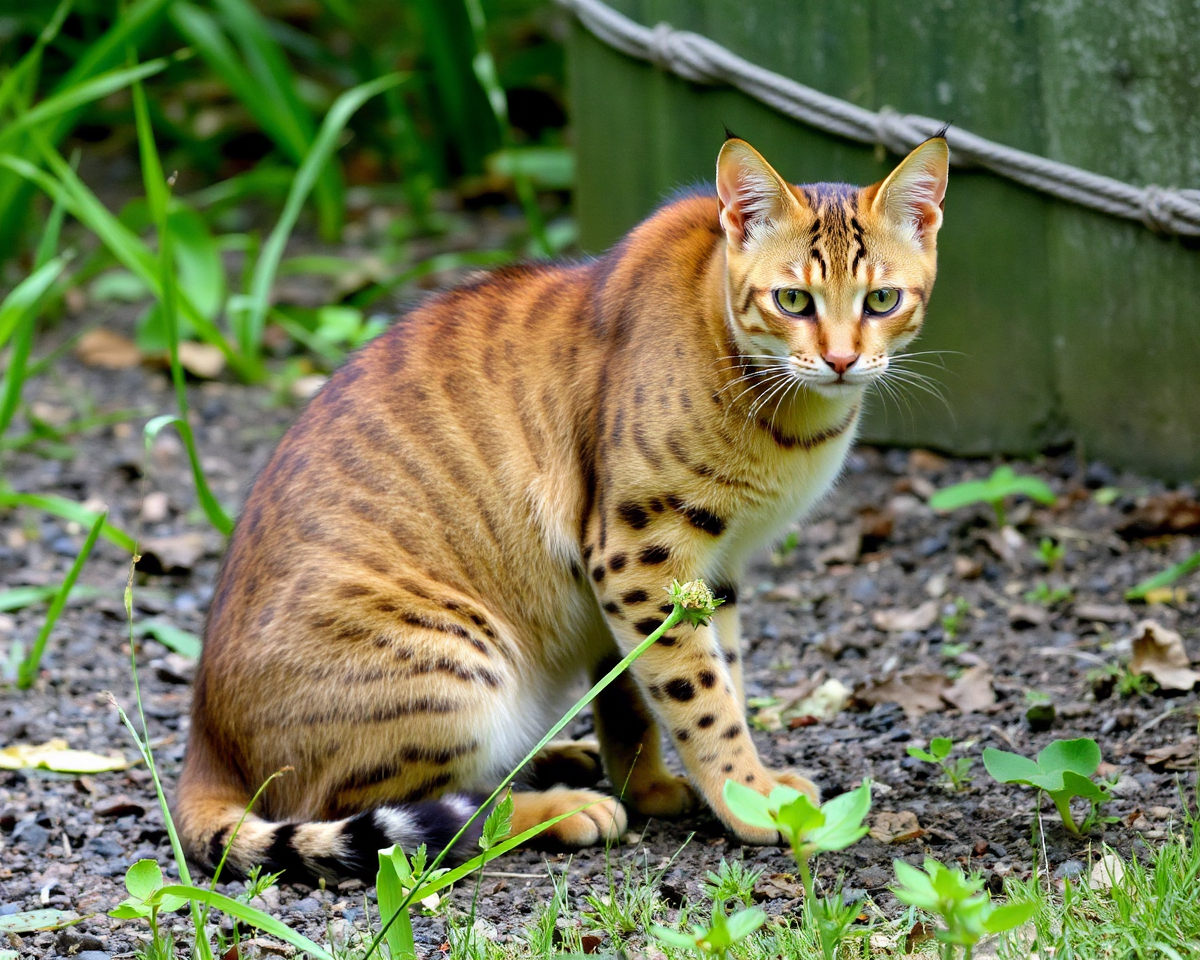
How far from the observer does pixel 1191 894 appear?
95.7 inches

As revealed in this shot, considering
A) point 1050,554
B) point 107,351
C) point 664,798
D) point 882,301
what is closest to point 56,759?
point 664,798

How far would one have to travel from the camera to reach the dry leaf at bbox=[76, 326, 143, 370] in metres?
6.27

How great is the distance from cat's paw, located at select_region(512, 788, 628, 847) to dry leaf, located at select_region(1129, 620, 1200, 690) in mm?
1407

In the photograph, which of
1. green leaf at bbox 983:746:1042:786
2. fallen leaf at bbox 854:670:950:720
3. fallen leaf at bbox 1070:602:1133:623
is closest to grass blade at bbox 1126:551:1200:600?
fallen leaf at bbox 1070:602:1133:623

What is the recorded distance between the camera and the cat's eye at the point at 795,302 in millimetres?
2947

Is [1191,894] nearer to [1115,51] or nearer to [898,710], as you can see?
[898,710]

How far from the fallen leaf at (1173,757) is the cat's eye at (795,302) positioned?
51.2 inches

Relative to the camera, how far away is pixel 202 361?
607cm

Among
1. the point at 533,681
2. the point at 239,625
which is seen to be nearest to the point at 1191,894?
the point at 533,681

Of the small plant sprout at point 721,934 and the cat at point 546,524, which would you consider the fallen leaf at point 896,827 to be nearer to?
the cat at point 546,524

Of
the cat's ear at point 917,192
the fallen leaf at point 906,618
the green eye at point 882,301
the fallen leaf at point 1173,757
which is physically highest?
the cat's ear at point 917,192

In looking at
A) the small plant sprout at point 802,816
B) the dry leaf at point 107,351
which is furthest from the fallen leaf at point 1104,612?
the dry leaf at point 107,351

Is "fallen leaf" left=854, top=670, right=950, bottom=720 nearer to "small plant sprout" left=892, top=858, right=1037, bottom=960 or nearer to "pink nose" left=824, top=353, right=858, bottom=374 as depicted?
"pink nose" left=824, top=353, right=858, bottom=374

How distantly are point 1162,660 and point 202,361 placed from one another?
4.30 metres
